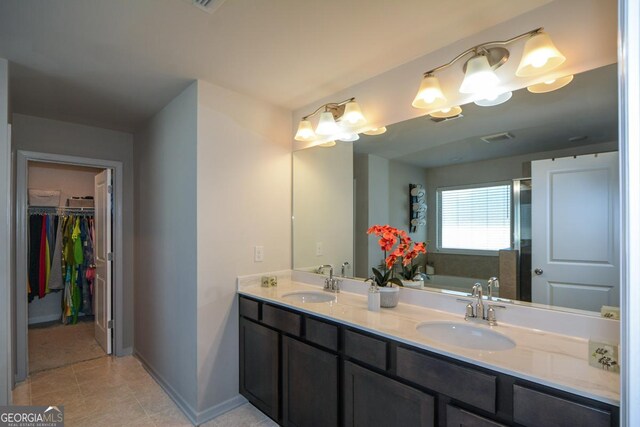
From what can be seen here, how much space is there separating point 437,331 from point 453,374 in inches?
16.3

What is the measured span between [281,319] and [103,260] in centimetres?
258

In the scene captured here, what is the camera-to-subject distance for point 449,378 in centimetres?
126

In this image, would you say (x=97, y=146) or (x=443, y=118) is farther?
(x=97, y=146)

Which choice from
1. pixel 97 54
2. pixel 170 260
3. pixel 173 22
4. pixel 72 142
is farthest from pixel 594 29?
pixel 72 142

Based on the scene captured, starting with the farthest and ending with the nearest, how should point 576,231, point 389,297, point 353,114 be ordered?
point 353,114
point 389,297
point 576,231

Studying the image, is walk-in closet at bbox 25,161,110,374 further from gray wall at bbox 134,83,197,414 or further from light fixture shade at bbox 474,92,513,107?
light fixture shade at bbox 474,92,513,107

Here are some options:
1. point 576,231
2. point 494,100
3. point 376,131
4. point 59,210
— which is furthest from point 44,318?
point 576,231

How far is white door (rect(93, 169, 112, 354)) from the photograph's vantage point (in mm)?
3340

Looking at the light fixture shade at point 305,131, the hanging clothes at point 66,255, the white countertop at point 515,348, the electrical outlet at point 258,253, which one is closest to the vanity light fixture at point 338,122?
the light fixture shade at point 305,131

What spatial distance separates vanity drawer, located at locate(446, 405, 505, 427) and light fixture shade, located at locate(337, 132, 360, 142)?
5.85 feet

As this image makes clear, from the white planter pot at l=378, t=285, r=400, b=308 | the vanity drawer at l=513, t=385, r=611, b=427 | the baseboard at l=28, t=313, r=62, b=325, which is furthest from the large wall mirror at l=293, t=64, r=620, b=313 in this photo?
the baseboard at l=28, t=313, r=62, b=325

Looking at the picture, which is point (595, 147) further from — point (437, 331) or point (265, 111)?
point (265, 111)

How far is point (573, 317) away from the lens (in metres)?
1.42

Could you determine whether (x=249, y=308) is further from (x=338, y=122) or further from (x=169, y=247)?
(x=338, y=122)
